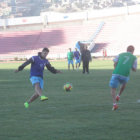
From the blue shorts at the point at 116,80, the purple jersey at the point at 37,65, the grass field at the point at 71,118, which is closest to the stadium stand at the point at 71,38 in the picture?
the grass field at the point at 71,118

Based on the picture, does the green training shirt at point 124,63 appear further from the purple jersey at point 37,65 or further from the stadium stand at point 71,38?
the stadium stand at point 71,38

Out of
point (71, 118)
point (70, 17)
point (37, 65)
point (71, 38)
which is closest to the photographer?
point (71, 118)

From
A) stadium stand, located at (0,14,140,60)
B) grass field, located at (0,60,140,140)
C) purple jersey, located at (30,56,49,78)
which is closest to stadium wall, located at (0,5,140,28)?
stadium stand, located at (0,14,140,60)

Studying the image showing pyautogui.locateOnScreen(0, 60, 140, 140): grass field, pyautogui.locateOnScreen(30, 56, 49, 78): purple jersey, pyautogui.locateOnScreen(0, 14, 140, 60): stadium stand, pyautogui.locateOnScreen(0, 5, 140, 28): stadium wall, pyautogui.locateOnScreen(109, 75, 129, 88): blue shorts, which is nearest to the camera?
pyautogui.locateOnScreen(0, 60, 140, 140): grass field

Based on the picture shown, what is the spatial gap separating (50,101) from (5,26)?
88.7 metres

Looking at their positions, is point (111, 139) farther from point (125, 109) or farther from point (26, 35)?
point (26, 35)

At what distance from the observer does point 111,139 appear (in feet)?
30.4

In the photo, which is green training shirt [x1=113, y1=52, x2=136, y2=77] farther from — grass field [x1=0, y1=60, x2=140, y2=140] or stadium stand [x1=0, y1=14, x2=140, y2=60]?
stadium stand [x1=0, y1=14, x2=140, y2=60]

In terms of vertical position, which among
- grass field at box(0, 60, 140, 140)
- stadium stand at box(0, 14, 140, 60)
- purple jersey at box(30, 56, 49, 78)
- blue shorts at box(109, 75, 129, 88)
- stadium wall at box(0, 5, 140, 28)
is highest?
purple jersey at box(30, 56, 49, 78)

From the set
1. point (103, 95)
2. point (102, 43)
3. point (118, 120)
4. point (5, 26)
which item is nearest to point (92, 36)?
point (102, 43)

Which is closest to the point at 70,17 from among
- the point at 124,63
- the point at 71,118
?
the point at 124,63

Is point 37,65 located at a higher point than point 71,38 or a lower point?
higher

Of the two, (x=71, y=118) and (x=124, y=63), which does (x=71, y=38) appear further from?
(x=71, y=118)

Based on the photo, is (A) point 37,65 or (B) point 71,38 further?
(B) point 71,38
